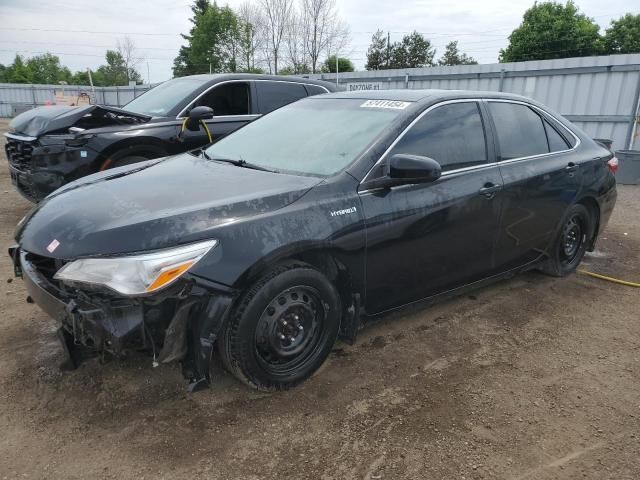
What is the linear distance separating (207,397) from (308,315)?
0.73 metres

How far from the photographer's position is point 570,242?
4754 millimetres

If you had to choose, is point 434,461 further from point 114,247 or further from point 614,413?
point 114,247

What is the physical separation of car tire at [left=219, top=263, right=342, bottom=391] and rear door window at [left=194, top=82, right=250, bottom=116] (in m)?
4.22

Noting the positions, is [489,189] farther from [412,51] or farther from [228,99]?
[412,51]

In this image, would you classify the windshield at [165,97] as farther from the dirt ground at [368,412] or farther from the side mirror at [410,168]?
the side mirror at [410,168]

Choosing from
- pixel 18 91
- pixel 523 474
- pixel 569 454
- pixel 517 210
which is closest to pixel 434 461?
pixel 523 474

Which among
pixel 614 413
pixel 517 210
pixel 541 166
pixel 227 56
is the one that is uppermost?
pixel 227 56

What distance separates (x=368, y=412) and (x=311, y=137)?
181 centimetres

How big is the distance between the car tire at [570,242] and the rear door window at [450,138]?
4.41 ft

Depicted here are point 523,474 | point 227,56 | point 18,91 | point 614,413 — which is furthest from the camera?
point 227,56

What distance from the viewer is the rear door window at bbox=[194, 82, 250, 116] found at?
249 inches

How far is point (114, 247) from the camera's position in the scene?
2.31 metres

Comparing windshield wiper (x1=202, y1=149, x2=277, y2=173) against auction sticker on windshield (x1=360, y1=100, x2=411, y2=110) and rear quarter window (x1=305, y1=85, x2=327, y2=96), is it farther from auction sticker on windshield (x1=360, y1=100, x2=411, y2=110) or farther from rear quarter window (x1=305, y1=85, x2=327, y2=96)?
rear quarter window (x1=305, y1=85, x2=327, y2=96)

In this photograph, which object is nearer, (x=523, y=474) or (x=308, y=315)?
(x=523, y=474)
